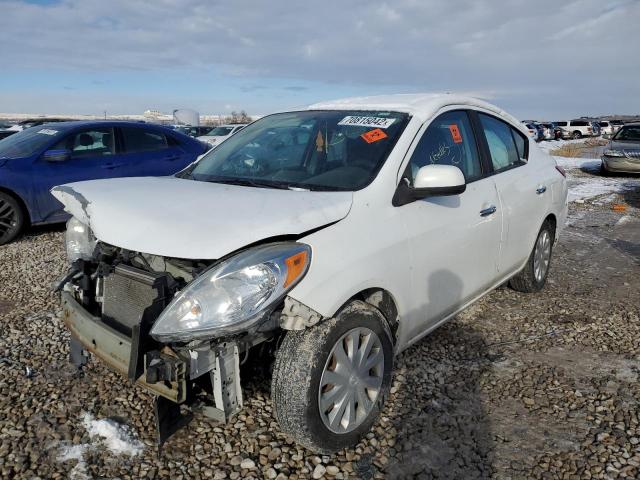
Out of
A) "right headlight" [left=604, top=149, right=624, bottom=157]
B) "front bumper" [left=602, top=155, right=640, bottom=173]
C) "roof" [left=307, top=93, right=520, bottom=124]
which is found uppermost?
"roof" [left=307, top=93, right=520, bottom=124]

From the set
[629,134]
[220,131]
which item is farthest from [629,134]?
[220,131]

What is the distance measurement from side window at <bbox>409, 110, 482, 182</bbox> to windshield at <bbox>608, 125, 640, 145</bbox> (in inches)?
562

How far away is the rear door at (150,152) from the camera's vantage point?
7.41 m

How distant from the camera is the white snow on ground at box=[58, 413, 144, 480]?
247 centimetres

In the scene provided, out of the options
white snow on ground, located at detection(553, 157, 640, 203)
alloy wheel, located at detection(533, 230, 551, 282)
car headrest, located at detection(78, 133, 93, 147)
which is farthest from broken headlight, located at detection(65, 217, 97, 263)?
white snow on ground, located at detection(553, 157, 640, 203)

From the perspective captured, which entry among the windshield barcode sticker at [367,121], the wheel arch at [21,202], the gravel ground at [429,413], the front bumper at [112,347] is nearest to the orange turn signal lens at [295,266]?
the front bumper at [112,347]

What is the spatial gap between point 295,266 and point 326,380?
1.93 feet

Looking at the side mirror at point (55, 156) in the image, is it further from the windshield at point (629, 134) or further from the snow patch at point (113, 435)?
the windshield at point (629, 134)

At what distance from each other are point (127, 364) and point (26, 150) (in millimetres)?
5852

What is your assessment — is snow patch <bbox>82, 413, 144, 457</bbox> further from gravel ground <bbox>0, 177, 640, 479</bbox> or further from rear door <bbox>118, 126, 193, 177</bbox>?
rear door <bbox>118, 126, 193, 177</bbox>

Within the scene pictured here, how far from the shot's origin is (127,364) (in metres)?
2.19

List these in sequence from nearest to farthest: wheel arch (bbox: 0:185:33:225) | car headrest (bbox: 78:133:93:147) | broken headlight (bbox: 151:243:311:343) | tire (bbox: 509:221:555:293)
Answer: broken headlight (bbox: 151:243:311:343) < tire (bbox: 509:221:555:293) < wheel arch (bbox: 0:185:33:225) < car headrest (bbox: 78:133:93:147)

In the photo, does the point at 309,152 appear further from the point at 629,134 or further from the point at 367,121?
the point at 629,134

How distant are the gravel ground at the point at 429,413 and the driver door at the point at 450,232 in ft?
1.55
